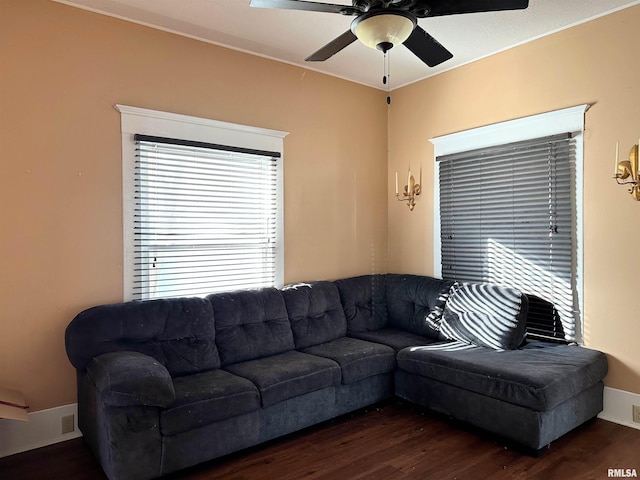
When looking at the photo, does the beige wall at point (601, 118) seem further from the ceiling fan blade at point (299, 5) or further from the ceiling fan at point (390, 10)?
the ceiling fan blade at point (299, 5)

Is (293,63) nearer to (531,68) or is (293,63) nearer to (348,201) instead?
(348,201)

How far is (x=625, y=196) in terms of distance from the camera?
124 inches

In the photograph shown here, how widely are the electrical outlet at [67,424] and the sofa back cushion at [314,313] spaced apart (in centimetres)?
160

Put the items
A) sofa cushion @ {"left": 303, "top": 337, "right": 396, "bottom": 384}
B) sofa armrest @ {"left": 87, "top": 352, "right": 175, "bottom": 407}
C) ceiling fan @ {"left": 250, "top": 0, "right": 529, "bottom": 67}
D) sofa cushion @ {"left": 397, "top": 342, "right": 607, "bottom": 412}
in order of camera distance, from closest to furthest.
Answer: ceiling fan @ {"left": 250, "top": 0, "right": 529, "bottom": 67}, sofa armrest @ {"left": 87, "top": 352, "right": 175, "bottom": 407}, sofa cushion @ {"left": 397, "top": 342, "right": 607, "bottom": 412}, sofa cushion @ {"left": 303, "top": 337, "right": 396, "bottom": 384}

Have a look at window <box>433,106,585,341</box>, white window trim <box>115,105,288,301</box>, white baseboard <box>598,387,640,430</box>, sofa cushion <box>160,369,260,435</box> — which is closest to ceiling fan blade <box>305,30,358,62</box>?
white window trim <box>115,105,288,301</box>

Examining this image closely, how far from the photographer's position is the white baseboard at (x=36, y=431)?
2.76 metres

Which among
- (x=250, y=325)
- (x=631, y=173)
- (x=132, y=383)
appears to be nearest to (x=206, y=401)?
(x=132, y=383)

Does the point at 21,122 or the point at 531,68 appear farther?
the point at 531,68

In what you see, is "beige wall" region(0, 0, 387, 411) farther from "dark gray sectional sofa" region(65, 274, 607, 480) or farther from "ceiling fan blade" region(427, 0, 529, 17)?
"ceiling fan blade" region(427, 0, 529, 17)

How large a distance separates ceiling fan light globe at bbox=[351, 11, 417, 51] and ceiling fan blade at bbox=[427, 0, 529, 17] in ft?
0.42

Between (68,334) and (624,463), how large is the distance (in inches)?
133

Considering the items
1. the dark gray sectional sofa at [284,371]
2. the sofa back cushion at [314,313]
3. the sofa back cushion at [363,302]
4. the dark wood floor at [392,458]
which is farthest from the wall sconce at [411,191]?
the dark wood floor at [392,458]

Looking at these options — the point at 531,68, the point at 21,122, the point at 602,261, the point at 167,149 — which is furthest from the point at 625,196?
the point at 21,122

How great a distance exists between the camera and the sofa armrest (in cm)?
235
